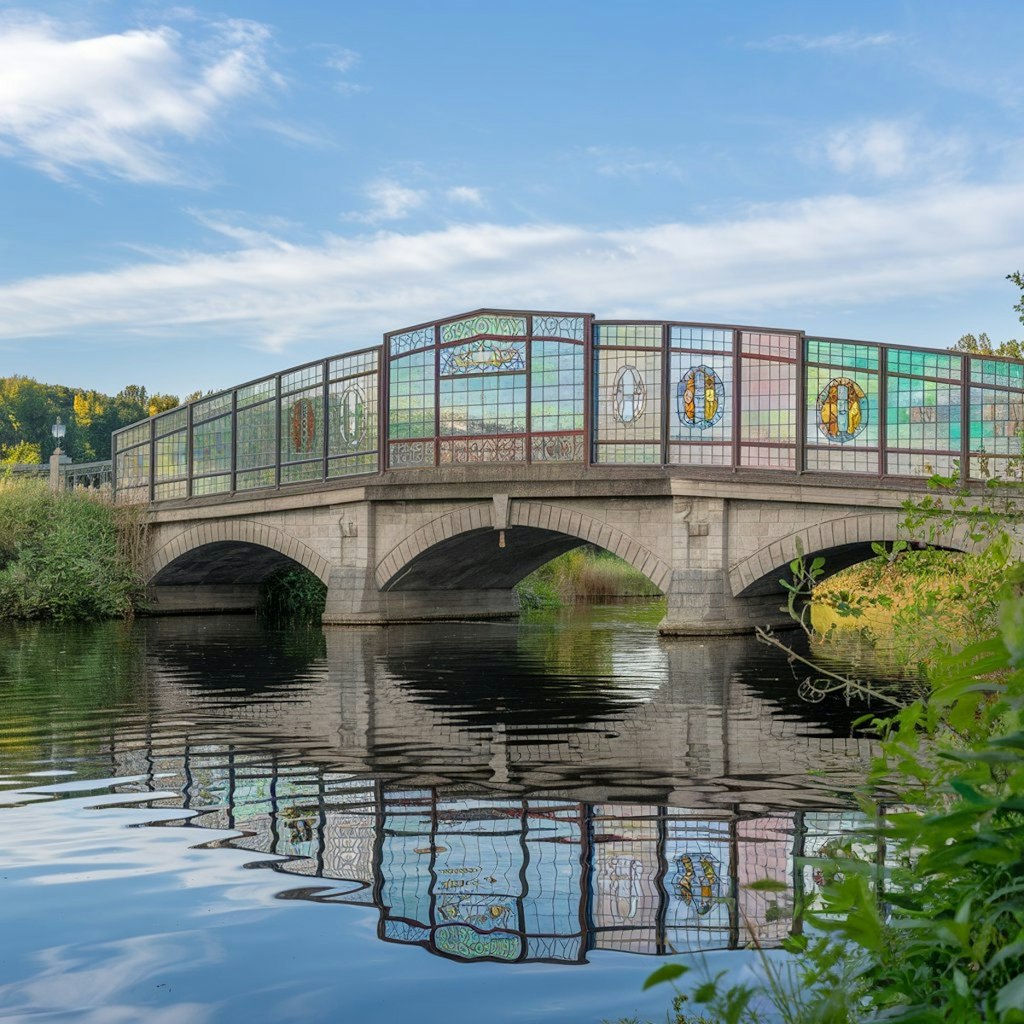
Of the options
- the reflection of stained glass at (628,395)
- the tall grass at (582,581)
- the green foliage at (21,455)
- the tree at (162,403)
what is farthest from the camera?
the tree at (162,403)

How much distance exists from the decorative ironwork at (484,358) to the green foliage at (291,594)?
11.2 m

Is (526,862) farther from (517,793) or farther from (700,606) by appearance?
(700,606)

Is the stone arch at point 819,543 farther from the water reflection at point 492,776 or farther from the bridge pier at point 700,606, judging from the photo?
the water reflection at point 492,776

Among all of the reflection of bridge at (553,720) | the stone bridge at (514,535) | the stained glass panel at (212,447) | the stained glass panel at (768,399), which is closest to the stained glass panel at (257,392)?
the stained glass panel at (212,447)

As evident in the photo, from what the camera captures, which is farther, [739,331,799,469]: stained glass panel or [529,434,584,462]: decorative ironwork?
[529,434,584,462]: decorative ironwork

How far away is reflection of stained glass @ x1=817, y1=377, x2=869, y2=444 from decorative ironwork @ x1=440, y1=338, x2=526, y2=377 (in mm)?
6229

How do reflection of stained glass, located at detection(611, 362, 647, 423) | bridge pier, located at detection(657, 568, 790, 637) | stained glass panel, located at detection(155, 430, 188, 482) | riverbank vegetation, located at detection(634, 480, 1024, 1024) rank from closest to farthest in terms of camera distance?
riverbank vegetation, located at detection(634, 480, 1024, 1024) → bridge pier, located at detection(657, 568, 790, 637) → reflection of stained glass, located at detection(611, 362, 647, 423) → stained glass panel, located at detection(155, 430, 188, 482)

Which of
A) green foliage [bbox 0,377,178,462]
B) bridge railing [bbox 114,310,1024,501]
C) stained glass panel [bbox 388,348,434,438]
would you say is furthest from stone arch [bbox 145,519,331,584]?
green foliage [bbox 0,377,178,462]

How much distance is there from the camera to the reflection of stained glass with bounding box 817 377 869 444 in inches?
899

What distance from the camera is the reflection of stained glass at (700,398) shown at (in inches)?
949

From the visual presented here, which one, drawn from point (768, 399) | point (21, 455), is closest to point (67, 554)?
point (768, 399)

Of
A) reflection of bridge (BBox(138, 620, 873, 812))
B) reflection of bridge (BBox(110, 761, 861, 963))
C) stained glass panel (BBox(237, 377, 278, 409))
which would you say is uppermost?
stained glass panel (BBox(237, 377, 278, 409))

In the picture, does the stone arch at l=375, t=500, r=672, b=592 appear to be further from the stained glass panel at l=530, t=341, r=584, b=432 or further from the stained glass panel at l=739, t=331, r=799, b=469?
the stained glass panel at l=739, t=331, r=799, b=469

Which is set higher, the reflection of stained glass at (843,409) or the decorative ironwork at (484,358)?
the decorative ironwork at (484,358)
